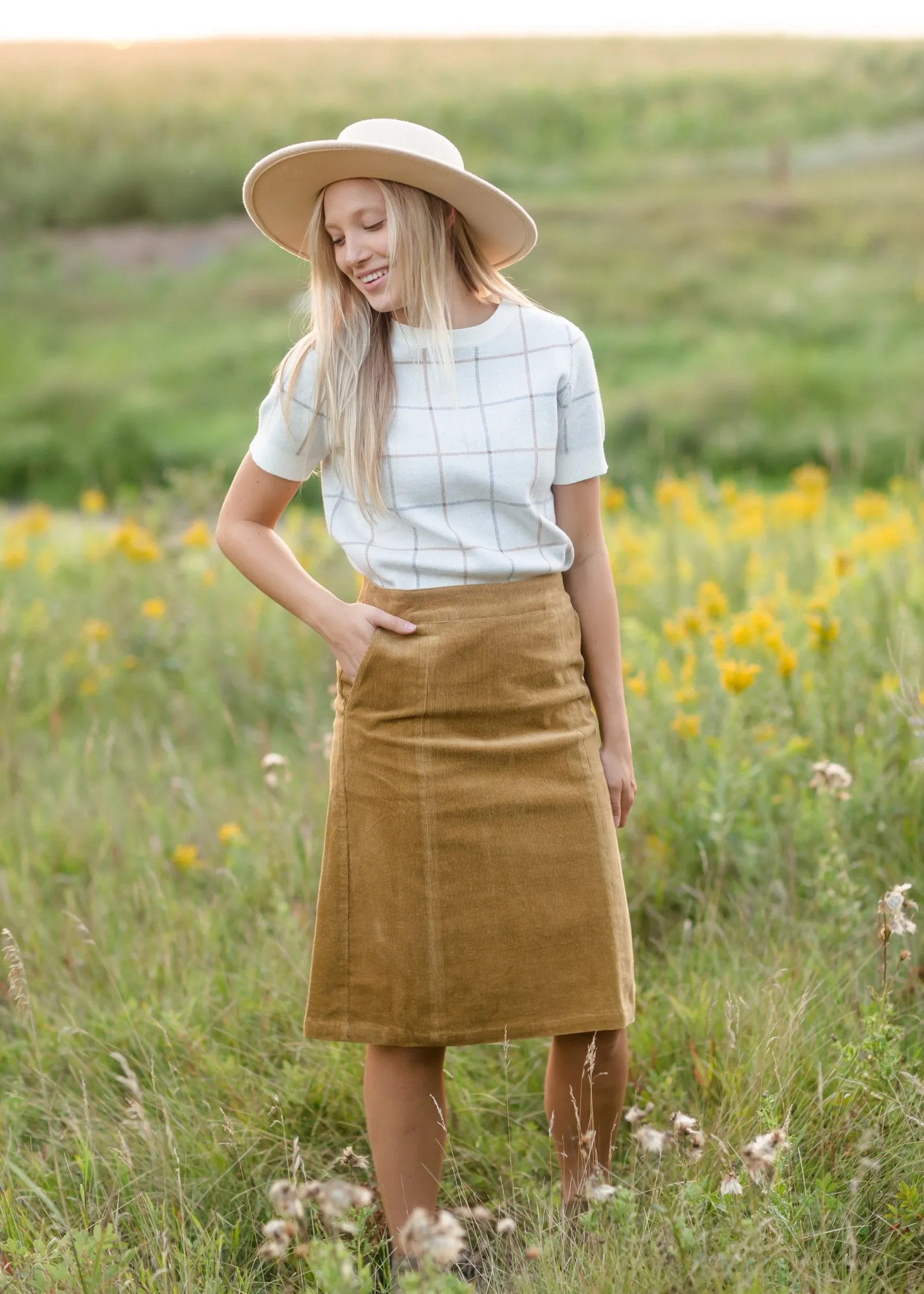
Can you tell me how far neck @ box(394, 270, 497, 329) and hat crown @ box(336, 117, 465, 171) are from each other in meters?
0.17

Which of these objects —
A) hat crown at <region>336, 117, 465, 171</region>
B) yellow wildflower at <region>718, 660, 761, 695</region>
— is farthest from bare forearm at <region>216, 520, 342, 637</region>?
yellow wildflower at <region>718, 660, 761, 695</region>

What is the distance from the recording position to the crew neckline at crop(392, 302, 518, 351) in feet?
6.47

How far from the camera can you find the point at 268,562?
6.79 feet

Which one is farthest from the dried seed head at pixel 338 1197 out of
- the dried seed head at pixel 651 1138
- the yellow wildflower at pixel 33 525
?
the yellow wildflower at pixel 33 525

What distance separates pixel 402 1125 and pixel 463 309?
1269 mm

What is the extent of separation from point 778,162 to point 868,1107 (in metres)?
27.4

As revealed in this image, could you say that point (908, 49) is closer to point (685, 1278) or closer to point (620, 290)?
point (620, 290)

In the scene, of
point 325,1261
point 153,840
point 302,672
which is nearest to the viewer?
point 325,1261

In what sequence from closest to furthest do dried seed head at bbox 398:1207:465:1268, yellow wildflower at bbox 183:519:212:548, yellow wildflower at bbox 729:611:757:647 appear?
dried seed head at bbox 398:1207:465:1268
yellow wildflower at bbox 729:611:757:647
yellow wildflower at bbox 183:519:212:548

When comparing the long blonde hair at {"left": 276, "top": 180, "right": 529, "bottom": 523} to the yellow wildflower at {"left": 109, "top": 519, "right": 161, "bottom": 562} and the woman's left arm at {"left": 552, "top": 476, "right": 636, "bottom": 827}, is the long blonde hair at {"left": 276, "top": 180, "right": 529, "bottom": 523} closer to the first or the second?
the woman's left arm at {"left": 552, "top": 476, "right": 636, "bottom": 827}

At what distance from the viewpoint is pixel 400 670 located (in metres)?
1.93

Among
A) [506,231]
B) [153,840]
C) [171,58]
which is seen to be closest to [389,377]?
[506,231]

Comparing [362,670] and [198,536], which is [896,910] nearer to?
[362,670]

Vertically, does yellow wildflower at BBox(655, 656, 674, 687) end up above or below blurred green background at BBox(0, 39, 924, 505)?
below
